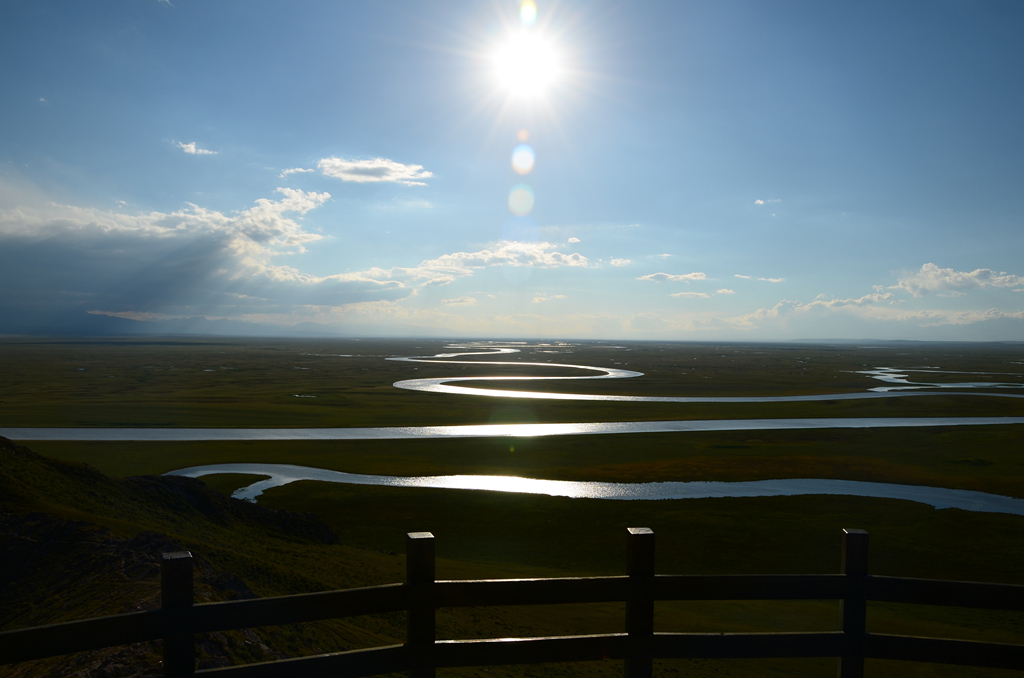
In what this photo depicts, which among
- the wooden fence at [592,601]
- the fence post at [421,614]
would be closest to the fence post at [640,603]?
the wooden fence at [592,601]

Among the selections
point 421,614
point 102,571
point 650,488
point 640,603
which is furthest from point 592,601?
point 650,488

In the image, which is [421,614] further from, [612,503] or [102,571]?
[612,503]

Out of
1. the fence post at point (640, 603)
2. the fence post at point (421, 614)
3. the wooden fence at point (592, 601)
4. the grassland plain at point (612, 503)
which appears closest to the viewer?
the wooden fence at point (592, 601)

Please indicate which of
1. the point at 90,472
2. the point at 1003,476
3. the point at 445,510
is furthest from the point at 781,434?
the point at 90,472

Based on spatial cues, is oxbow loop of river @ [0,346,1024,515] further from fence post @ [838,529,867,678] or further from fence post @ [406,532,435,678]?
fence post @ [406,532,435,678]

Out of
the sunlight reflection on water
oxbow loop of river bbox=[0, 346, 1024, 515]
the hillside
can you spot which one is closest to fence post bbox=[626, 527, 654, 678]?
the hillside

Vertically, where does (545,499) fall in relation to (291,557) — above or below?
below

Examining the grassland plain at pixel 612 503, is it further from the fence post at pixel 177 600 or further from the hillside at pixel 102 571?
the fence post at pixel 177 600

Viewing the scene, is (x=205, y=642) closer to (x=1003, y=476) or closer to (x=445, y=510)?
(x=445, y=510)
